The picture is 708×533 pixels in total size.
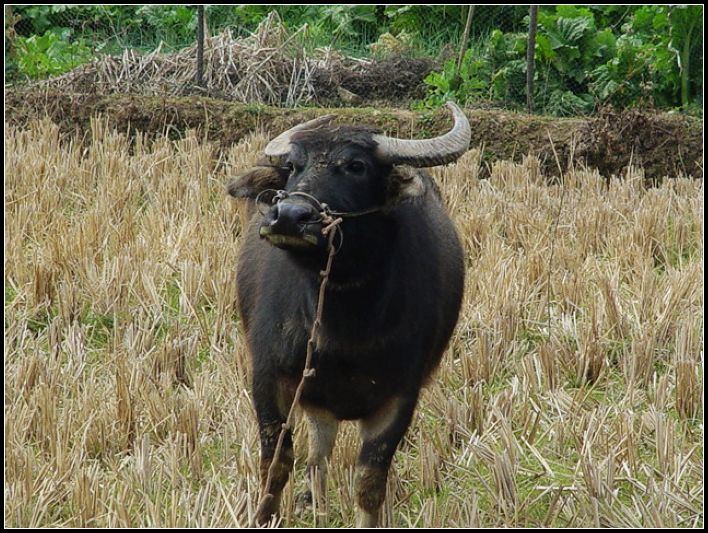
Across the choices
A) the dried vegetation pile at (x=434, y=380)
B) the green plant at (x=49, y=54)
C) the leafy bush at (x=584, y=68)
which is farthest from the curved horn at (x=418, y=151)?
the green plant at (x=49, y=54)

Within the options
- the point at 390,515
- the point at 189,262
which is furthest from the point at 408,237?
the point at 189,262

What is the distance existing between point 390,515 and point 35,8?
11655mm

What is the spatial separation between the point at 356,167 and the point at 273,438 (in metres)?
0.94

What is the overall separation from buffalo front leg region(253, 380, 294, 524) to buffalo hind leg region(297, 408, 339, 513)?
12 centimetres

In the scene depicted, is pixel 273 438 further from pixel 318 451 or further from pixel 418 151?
pixel 418 151

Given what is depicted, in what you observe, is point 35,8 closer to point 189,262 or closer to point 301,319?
point 189,262

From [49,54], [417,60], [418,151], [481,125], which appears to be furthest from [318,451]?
[49,54]

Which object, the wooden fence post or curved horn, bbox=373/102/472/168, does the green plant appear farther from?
curved horn, bbox=373/102/472/168

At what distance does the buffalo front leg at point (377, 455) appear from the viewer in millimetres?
3293

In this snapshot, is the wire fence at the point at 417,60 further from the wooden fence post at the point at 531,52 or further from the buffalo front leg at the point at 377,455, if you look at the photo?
the buffalo front leg at the point at 377,455

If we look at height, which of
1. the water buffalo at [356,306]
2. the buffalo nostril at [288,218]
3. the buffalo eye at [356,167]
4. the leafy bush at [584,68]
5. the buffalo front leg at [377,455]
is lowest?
the leafy bush at [584,68]

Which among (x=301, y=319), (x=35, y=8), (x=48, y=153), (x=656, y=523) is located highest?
(x=301, y=319)

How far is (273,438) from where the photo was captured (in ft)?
11.0

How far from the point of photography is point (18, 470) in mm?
3227
